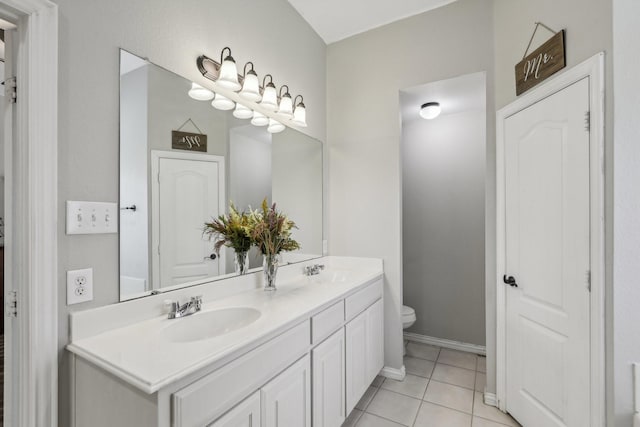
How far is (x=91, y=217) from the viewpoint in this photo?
110 centimetres

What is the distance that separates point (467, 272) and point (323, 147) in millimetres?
1901

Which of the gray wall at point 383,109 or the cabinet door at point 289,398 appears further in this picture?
the gray wall at point 383,109

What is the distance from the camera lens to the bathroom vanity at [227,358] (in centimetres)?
86

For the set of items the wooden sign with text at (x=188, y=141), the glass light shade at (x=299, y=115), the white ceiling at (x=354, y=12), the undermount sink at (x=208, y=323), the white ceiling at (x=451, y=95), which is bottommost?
the undermount sink at (x=208, y=323)

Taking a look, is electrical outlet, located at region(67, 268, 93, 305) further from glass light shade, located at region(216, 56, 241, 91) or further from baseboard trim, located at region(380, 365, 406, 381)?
baseboard trim, located at region(380, 365, 406, 381)

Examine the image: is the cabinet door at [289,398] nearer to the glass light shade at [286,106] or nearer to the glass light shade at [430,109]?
the glass light shade at [286,106]

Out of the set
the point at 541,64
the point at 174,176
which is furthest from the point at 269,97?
the point at 541,64

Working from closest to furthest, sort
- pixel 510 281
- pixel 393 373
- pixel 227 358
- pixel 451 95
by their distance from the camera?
pixel 227 358 → pixel 510 281 → pixel 393 373 → pixel 451 95

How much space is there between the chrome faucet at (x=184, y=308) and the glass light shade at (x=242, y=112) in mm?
1079

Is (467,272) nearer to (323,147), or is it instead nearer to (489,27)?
(323,147)

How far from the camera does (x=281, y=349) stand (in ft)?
4.05

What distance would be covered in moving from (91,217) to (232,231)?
0.68m

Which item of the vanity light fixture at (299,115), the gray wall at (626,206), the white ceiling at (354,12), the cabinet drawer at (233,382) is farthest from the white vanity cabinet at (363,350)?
the white ceiling at (354,12)

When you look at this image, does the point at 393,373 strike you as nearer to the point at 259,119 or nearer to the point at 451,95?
the point at 259,119
